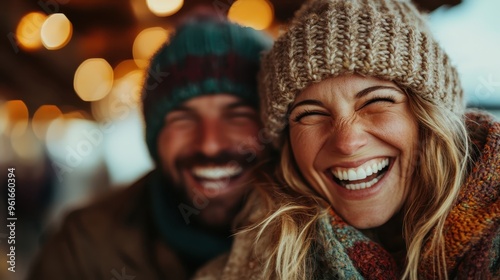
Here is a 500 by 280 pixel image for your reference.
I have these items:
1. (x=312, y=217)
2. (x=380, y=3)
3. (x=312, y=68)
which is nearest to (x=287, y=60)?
(x=312, y=68)

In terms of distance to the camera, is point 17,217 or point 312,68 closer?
point 312,68

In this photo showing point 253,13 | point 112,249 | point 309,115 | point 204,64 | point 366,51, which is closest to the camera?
point 366,51

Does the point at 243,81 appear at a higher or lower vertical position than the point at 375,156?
higher

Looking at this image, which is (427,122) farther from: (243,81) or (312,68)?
(243,81)

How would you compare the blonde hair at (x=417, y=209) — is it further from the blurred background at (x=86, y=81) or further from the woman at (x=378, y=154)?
the blurred background at (x=86, y=81)

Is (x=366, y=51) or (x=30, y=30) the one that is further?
(x=30, y=30)

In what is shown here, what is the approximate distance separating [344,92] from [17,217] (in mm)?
1002

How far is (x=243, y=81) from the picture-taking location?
1.21 meters

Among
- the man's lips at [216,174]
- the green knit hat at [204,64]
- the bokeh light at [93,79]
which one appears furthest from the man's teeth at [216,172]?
the bokeh light at [93,79]

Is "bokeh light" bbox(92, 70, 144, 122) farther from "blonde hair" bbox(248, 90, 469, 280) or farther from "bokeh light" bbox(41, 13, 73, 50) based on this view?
"blonde hair" bbox(248, 90, 469, 280)

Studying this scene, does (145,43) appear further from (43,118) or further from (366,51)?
(366,51)

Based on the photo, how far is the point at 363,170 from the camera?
0.93m

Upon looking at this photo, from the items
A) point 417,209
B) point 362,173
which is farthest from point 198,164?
point 417,209

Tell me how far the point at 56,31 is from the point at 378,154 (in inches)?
42.7
